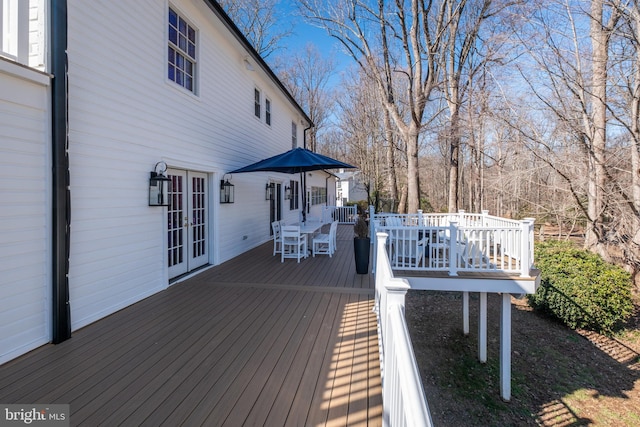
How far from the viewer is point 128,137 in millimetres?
4316

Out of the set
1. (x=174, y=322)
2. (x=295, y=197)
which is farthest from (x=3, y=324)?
(x=295, y=197)

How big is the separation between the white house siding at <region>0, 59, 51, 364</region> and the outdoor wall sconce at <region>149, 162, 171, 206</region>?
5.13 feet

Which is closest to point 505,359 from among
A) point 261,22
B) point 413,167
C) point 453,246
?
point 453,246

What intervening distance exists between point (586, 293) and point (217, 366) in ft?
23.1

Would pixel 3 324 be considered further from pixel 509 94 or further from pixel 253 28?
pixel 253 28

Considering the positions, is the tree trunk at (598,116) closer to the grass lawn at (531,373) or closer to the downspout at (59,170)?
the grass lawn at (531,373)

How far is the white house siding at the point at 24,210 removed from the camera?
9.34 feet

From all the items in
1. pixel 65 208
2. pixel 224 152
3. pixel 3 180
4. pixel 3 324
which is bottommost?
pixel 3 324

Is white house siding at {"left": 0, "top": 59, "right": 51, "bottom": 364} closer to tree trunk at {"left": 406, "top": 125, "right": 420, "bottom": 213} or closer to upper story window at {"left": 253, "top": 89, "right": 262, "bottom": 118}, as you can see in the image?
upper story window at {"left": 253, "top": 89, "right": 262, "bottom": 118}

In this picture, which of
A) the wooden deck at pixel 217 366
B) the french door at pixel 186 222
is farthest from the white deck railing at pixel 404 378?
the french door at pixel 186 222

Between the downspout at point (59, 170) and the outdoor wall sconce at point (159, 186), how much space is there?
4.65ft

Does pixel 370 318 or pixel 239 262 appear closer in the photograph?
pixel 370 318

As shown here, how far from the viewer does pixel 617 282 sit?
243 inches

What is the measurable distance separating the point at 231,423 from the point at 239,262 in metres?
5.14
